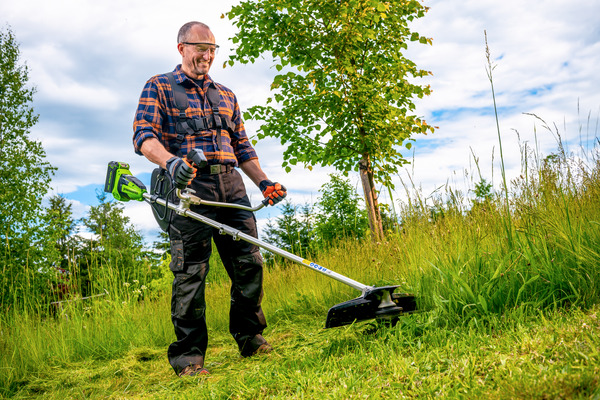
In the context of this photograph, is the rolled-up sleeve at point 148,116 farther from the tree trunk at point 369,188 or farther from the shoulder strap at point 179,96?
the tree trunk at point 369,188

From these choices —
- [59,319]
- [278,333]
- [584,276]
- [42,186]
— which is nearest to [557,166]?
[584,276]

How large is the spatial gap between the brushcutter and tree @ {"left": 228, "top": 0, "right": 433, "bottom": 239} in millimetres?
3561

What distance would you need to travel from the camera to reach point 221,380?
113 inches

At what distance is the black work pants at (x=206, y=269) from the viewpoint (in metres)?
3.40

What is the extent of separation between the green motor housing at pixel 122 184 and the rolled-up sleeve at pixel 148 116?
0.28 m

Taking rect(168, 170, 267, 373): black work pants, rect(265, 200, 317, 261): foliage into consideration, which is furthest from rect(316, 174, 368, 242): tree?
rect(168, 170, 267, 373): black work pants

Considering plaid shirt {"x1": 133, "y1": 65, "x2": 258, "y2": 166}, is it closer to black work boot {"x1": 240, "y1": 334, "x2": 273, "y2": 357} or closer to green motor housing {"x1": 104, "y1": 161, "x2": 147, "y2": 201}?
Answer: green motor housing {"x1": 104, "y1": 161, "x2": 147, "y2": 201}

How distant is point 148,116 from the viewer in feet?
11.3

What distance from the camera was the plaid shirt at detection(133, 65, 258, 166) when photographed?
3.45 metres

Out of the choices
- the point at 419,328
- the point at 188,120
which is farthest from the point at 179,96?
the point at 419,328

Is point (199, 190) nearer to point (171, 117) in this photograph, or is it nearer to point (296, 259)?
point (171, 117)

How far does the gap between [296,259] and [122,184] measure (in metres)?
1.53

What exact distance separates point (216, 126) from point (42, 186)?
12.6 meters

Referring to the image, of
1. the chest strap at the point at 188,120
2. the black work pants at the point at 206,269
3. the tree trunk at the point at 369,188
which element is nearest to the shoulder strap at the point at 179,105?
the chest strap at the point at 188,120
